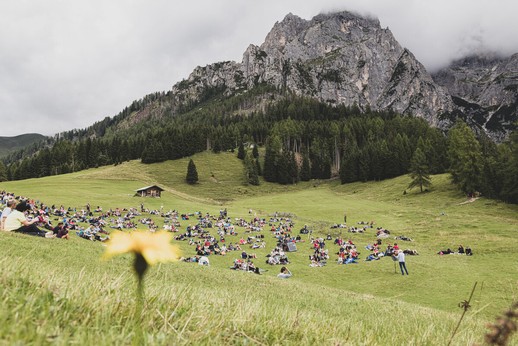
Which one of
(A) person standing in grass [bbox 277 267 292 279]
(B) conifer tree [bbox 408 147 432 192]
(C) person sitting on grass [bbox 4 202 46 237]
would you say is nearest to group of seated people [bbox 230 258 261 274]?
(A) person standing in grass [bbox 277 267 292 279]

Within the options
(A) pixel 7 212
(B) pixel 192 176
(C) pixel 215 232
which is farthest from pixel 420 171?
(A) pixel 7 212

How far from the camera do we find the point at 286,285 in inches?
646

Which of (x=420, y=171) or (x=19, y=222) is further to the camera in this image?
(x=420, y=171)

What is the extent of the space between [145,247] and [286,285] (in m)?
16.3

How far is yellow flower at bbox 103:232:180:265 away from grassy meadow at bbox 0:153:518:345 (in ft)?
1.23

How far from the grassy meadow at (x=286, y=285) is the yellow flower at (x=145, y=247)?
0.38 meters

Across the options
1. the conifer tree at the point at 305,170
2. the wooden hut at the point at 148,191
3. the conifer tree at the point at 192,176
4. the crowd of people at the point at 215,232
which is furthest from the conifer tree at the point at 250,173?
the crowd of people at the point at 215,232

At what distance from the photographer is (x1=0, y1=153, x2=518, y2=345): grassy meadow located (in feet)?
7.04

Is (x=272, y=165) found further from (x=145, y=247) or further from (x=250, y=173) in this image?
(x=145, y=247)

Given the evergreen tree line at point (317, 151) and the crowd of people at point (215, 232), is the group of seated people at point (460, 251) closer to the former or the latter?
the crowd of people at point (215, 232)

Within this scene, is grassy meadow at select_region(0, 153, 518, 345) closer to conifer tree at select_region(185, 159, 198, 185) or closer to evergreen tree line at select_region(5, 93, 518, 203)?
conifer tree at select_region(185, 159, 198, 185)

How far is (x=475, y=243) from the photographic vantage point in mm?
36438

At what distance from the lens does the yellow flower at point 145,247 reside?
100cm

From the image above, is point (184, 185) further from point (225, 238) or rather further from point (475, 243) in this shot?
point (475, 243)
